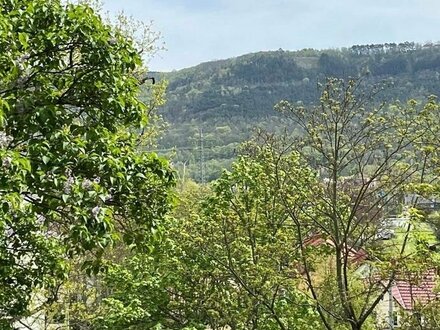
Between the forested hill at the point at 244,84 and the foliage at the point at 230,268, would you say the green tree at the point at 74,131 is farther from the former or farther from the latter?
the forested hill at the point at 244,84

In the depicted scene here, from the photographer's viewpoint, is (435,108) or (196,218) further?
(196,218)

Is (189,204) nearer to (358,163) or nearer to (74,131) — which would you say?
(358,163)

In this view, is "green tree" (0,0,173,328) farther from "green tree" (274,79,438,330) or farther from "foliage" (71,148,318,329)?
"foliage" (71,148,318,329)

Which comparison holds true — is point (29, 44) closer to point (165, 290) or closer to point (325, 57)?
point (165, 290)

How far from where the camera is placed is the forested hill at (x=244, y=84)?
61812 millimetres

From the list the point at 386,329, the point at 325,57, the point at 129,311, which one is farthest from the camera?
the point at 325,57

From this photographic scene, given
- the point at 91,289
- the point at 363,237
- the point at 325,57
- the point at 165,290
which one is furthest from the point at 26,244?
the point at 325,57

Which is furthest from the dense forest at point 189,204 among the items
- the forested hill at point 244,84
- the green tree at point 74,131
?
the forested hill at point 244,84

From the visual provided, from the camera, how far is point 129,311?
30.6ft

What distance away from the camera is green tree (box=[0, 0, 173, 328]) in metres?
4.07

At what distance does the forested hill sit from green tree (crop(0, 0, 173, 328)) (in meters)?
43.5

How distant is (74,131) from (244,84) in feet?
304

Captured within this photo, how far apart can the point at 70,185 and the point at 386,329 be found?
5.93 m

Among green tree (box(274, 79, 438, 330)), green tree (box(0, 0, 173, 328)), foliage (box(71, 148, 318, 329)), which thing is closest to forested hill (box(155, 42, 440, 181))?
foliage (box(71, 148, 318, 329))
